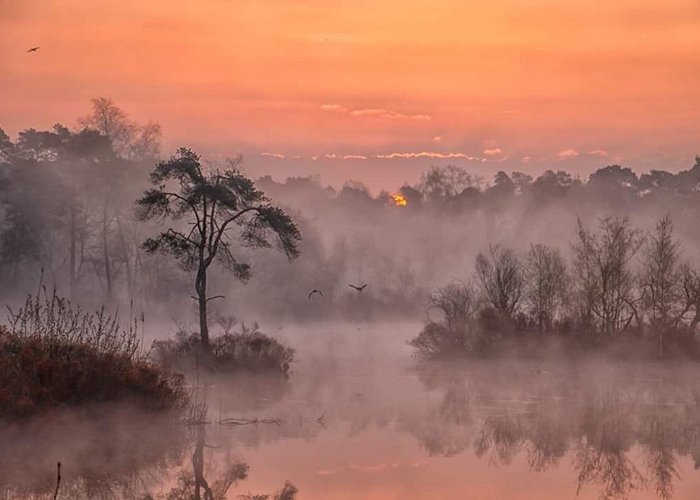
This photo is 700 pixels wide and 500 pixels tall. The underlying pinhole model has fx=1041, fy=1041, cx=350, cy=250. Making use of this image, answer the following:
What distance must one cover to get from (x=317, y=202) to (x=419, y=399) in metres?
86.5

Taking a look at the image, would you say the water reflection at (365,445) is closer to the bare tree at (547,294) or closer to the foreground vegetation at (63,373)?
the foreground vegetation at (63,373)

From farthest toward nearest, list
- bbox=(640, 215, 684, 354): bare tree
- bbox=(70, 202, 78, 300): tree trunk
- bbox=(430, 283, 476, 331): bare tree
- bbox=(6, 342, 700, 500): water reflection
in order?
bbox=(70, 202, 78, 300): tree trunk, bbox=(430, 283, 476, 331): bare tree, bbox=(640, 215, 684, 354): bare tree, bbox=(6, 342, 700, 500): water reflection

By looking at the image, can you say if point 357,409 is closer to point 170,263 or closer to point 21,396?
point 21,396

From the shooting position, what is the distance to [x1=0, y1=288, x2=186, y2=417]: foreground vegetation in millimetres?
22203

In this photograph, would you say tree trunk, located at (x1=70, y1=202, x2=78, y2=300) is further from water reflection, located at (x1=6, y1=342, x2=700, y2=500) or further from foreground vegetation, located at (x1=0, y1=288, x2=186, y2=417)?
foreground vegetation, located at (x1=0, y1=288, x2=186, y2=417)

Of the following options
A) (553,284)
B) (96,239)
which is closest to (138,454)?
(553,284)

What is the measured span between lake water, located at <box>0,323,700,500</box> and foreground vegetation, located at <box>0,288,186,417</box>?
16.1 inches

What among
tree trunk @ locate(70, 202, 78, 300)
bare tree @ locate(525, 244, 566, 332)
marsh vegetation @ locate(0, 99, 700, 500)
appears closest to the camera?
marsh vegetation @ locate(0, 99, 700, 500)

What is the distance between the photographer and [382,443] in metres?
26.8

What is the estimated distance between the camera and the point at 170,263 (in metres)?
73.9

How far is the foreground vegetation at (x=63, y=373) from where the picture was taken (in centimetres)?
2220

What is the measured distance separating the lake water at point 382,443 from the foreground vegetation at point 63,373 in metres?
0.41

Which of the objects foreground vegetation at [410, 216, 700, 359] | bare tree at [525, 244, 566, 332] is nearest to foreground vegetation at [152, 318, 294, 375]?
foreground vegetation at [410, 216, 700, 359]

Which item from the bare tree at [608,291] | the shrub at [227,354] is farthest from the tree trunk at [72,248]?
the bare tree at [608,291]
